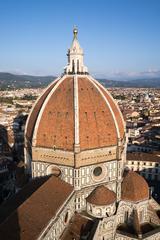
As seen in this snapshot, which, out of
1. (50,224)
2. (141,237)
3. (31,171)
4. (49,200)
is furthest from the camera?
(31,171)

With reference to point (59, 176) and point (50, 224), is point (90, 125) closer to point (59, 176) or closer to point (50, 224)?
point (59, 176)

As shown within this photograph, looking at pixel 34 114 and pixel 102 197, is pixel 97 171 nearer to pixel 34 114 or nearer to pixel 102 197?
pixel 102 197

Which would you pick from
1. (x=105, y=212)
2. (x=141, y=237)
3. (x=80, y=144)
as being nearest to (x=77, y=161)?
(x=80, y=144)

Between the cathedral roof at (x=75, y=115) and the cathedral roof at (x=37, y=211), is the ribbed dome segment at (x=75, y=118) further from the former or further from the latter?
the cathedral roof at (x=37, y=211)

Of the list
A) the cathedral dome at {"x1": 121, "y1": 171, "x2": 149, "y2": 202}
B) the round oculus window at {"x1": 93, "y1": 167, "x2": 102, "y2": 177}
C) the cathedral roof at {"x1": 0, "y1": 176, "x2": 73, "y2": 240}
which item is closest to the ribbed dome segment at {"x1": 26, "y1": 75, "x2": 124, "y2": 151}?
the round oculus window at {"x1": 93, "y1": 167, "x2": 102, "y2": 177}

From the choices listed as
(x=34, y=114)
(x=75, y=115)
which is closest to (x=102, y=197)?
(x=75, y=115)

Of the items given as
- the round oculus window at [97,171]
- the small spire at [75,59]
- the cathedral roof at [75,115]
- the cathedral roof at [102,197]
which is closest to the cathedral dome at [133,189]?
the cathedral roof at [102,197]

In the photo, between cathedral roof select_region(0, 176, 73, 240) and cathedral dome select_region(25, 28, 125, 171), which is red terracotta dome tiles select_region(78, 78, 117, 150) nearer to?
cathedral dome select_region(25, 28, 125, 171)
